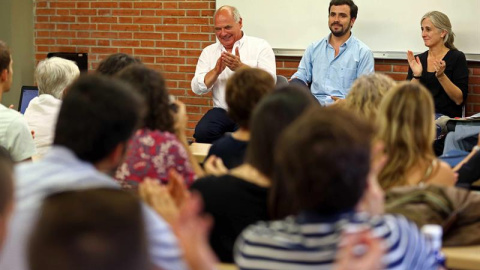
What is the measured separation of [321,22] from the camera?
6.09 m

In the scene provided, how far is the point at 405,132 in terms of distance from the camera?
2529mm

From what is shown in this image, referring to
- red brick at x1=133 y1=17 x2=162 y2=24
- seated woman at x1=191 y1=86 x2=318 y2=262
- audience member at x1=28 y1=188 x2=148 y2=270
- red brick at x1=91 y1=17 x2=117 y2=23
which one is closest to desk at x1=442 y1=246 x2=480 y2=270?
seated woman at x1=191 y1=86 x2=318 y2=262

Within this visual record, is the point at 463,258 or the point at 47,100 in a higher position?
the point at 47,100

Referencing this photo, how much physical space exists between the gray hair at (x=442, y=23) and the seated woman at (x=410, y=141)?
300 centimetres

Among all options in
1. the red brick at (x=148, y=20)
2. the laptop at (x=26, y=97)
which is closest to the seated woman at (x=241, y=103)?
the laptop at (x=26, y=97)

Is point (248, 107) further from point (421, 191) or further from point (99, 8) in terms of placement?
point (99, 8)

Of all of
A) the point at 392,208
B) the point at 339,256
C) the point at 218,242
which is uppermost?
the point at 339,256

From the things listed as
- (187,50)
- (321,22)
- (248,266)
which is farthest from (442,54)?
(248,266)

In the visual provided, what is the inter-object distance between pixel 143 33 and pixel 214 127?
5.75ft

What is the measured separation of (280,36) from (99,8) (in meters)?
1.88

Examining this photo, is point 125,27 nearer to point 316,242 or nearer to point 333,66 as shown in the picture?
point 333,66

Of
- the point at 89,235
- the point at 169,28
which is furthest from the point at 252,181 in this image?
the point at 169,28

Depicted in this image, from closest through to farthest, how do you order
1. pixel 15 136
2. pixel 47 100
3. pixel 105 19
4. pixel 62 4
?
pixel 15 136
pixel 47 100
pixel 105 19
pixel 62 4

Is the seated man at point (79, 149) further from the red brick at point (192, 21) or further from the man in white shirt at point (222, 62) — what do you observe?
the red brick at point (192, 21)
